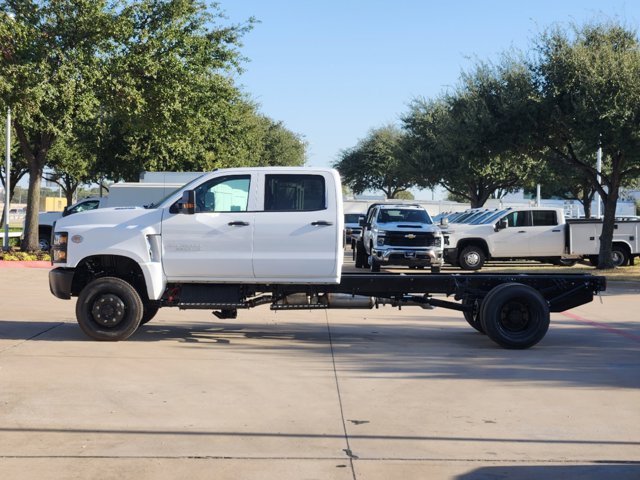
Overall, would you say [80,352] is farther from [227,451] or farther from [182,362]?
[227,451]

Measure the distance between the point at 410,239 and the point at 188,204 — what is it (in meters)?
13.1

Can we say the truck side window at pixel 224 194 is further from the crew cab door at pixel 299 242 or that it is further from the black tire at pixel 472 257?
the black tire at pixel 472 257

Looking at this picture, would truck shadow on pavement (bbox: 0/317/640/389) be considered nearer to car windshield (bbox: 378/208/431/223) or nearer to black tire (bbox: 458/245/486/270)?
car windshield (bbox: 378/208/431/223)

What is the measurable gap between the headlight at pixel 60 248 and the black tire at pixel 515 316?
569cm

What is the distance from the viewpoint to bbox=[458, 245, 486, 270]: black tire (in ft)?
89.7

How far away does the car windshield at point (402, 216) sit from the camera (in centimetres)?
2517

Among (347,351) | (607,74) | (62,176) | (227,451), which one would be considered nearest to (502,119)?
(607,74)

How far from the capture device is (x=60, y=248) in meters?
11.6

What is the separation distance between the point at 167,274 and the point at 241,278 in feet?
3.25

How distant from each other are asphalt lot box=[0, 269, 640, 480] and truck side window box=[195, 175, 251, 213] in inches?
73.5

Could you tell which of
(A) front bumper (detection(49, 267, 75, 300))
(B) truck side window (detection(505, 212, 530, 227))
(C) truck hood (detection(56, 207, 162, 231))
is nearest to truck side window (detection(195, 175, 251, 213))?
(C) truck hood (detection(56, 207, 162, 231))

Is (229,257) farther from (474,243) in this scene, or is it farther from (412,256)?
(474,243)

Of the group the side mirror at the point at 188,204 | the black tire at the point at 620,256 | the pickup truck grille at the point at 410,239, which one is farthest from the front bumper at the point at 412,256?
the side mirror at the point at 188,204

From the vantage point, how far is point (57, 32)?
2491 cm
